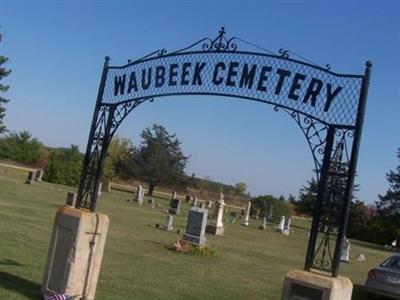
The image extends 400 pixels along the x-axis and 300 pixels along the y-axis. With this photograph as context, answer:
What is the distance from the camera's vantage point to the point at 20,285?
9734 millimetres

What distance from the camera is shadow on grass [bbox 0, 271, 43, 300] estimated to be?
9.27 meters

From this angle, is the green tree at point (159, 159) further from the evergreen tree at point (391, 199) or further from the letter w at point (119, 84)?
the letter w at point (119, 84)

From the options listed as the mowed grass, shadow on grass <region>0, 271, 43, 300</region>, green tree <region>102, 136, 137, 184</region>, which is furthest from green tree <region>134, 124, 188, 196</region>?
shadow on grass <region>0, 271, 43, 300</region>

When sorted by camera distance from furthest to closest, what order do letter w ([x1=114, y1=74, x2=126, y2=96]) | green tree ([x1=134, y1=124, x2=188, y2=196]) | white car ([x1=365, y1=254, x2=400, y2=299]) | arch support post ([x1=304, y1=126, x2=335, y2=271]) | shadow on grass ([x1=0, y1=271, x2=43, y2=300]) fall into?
green tree ([x1=134, y1=124, x2=188, y2=196]) < white car ([x1=365, y1=254, x2=400, y2=299]) < letter w ([x1=114, y1=74, x2=126, y2=96]) < shadow on grass ([x1=0, y1=271, x2=43, y2=300]) < arch support post ([x1=304, y1=126, x2=335, y2=271])

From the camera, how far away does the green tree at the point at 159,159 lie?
225ft

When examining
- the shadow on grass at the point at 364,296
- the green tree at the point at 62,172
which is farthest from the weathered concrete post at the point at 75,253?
the green tree at the point at 62,172

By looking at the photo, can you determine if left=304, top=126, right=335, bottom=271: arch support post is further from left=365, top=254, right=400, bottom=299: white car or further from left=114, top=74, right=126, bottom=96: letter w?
left=365, top=254, right=400, bottom=299: white car

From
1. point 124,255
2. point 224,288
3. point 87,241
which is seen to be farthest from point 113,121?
point 124,255

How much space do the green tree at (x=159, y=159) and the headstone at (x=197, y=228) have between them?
46864mm

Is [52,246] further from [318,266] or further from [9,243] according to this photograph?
[9,243]

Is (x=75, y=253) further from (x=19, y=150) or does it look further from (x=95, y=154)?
(x=19, y=150)

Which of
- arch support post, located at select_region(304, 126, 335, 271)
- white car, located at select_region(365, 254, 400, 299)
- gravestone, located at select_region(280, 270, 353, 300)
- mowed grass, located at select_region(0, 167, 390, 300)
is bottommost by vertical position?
mowed grass, located at select_region(0, 167, 390, 300)

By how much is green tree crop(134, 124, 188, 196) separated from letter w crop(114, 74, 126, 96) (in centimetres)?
5843

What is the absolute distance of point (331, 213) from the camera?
7723mm
